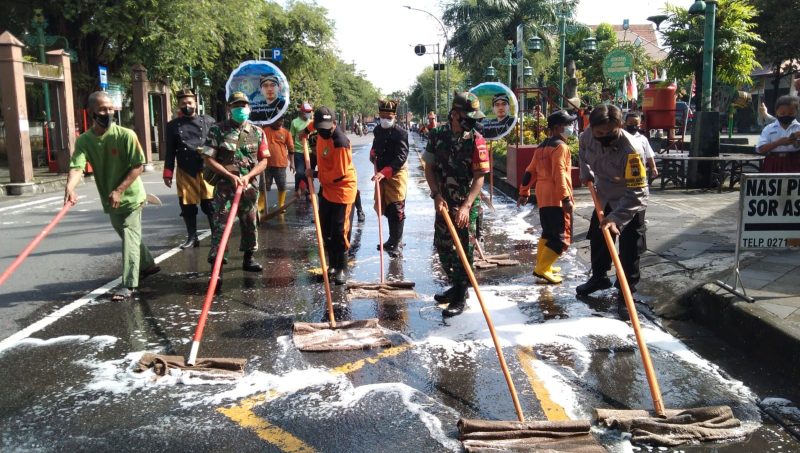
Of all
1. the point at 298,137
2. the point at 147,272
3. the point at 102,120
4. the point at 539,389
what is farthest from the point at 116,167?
the point at 298,137

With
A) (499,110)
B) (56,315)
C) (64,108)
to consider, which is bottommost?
(56,315)

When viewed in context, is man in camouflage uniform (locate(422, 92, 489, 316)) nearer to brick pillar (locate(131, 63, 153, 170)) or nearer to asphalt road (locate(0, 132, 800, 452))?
asphalt road (locate(0, 132, 800, 452))

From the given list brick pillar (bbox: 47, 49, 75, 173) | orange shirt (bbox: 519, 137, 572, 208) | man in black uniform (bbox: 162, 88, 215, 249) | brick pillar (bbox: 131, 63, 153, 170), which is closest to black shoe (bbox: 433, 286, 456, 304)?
orange shirt (bbox: 519, 137, 572, 208)

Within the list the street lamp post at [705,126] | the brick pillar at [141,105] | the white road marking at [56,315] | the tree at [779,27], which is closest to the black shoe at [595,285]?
the white road marking at [56,315]

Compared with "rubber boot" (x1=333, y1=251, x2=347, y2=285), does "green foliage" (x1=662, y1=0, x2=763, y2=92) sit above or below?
above

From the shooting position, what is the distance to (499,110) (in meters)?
11.2

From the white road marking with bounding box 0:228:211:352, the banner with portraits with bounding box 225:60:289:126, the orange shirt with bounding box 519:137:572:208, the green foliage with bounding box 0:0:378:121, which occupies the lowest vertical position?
the white road marking with bounding box 0:228:211:352

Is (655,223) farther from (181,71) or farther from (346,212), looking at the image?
(181,71)

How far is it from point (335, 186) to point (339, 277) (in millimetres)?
893

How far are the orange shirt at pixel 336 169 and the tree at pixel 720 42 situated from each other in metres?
9.99

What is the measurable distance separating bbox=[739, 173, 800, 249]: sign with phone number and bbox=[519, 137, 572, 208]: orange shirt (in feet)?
4.93

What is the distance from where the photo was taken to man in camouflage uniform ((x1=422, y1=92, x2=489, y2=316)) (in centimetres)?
520

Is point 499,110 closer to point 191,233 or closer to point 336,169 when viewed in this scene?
point 336,169

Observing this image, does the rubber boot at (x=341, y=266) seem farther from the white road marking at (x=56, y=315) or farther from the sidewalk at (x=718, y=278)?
the sidewalk at (x=718, y=278)
